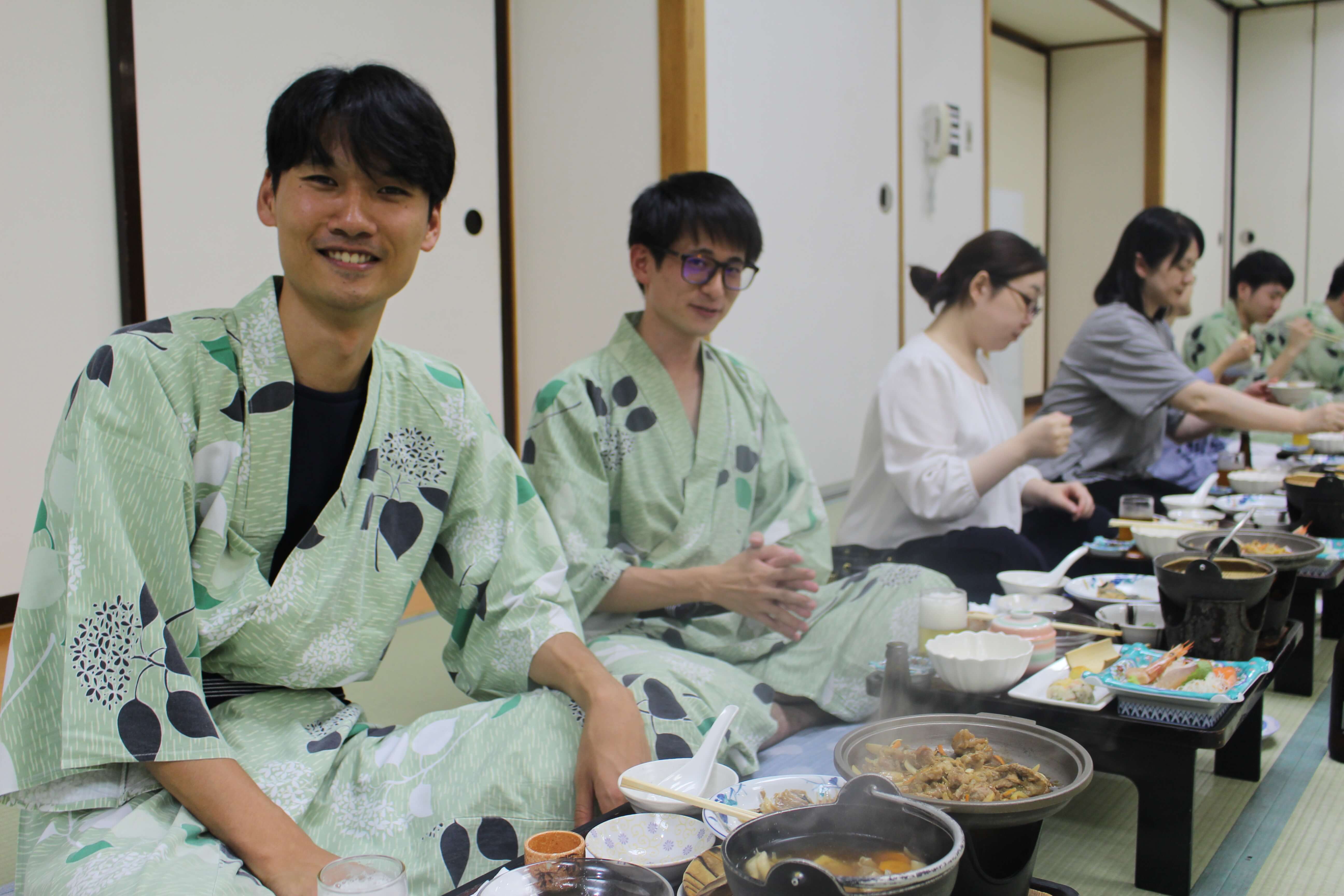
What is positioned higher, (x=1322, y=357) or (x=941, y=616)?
(x=1322, y=357)

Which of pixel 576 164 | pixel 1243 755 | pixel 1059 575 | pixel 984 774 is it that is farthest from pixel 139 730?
pixel 576 164

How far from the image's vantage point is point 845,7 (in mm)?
4684

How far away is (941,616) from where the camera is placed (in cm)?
186

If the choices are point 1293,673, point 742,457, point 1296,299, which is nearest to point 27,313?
point 742,457

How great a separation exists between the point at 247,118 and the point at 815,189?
7.56ft

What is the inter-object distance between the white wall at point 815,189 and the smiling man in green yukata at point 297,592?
2.31 m

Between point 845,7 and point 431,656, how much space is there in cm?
329

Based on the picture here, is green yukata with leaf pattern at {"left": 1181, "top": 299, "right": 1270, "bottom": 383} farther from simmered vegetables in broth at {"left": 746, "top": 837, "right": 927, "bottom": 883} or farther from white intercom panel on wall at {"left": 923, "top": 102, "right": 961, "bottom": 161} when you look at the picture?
simmered vegetables in broth at {"left": 746, "top": 837, "right": 927, "bottom": 883}

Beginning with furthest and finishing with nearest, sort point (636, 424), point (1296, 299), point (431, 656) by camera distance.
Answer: point (1296, 299)
point (431, 656)
point (636, 424)

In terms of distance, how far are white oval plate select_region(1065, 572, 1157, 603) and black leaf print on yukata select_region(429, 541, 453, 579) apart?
1.26 meters

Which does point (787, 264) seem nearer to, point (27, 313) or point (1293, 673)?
point (1293, 673)

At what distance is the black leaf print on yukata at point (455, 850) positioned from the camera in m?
1.42

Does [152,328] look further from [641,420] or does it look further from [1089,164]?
[1089,164]

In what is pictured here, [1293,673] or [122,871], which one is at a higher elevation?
[122,871]
